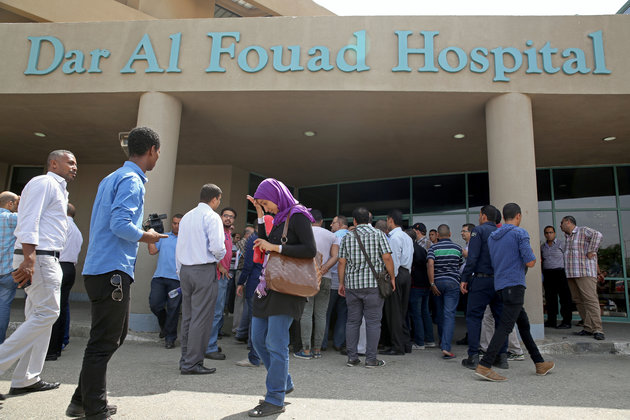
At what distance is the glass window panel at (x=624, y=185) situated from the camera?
10.6 metres

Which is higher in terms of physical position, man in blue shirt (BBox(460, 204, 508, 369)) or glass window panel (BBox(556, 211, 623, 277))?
glass window panel (BBox(556, 211, 623, 277))

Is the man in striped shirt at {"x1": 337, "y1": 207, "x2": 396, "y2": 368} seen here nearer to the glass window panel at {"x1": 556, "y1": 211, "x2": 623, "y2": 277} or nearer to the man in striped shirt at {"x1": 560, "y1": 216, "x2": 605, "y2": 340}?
the man in striped shirt at {"x1": 560, "y1": 216, "x2": 605, "y2": 340}

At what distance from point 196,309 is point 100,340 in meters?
1.85

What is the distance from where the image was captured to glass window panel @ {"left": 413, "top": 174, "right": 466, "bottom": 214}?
38.8ft

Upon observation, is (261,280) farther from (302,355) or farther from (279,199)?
(302,355)

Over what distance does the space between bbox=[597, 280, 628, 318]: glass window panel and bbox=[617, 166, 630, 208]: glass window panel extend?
1976 millimetres

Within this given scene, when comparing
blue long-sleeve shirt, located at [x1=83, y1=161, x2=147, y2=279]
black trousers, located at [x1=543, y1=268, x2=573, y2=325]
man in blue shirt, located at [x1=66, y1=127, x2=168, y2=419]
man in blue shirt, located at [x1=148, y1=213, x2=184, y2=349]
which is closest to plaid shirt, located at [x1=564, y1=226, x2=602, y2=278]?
black trousers, located at [x1=543, y1=268, x2=573, y2=325]

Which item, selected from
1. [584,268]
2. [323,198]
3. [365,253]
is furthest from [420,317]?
[323,198]

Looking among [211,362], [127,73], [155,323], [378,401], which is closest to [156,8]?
[127,73]

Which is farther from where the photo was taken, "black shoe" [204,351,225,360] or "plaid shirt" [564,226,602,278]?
"plaid shirt" [564,226,602,278]

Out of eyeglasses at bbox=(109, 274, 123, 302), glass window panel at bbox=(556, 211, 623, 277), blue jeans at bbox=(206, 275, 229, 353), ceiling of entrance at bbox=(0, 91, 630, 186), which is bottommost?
blue jeans at bbox=(206, 275, 229, 353)

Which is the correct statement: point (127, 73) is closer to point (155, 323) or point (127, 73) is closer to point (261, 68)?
point (261, 68)

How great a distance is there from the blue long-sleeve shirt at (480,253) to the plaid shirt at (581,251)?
322 cm

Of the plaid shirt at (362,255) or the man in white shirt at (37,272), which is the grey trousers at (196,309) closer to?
the man in white shirt at (37,272)
